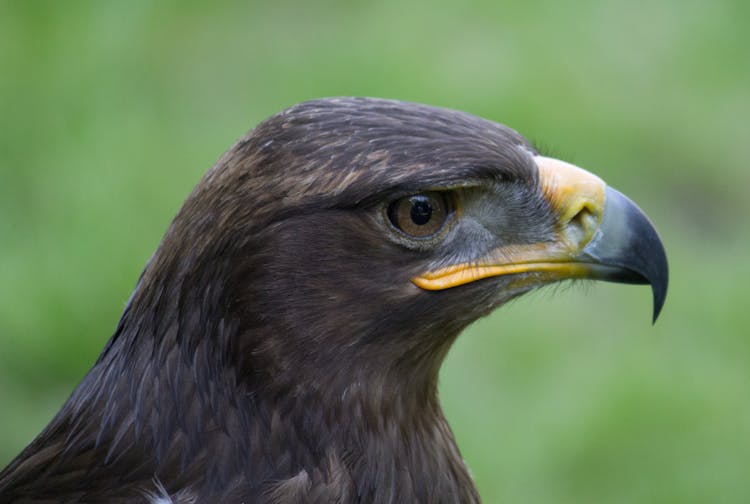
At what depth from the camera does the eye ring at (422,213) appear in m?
3.40

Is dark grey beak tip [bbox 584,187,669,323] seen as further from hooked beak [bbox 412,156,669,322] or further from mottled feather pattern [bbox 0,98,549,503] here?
mottled feather pattern [bbox 0,98,549,503]

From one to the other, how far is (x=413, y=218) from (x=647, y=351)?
3.47m

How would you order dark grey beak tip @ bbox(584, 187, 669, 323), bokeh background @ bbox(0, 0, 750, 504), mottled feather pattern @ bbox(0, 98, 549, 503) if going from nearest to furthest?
mottled feather pattern @ bbox(0, 98, 549, 503) → dark grey beak tip @ bbox(584, 187, 669, 323) → bokeh background @ bbox(0, 0, 750, 504)

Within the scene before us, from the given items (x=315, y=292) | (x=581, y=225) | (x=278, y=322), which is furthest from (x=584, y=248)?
(x=278, y=322)

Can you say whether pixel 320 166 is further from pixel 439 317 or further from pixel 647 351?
pixel 647 351

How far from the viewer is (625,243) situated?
3545 millimetres

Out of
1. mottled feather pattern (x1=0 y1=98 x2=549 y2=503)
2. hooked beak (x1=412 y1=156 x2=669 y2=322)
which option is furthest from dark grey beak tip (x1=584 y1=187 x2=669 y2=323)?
mottled feather pattern (x1=0 y1=98 x2=549 y2=503)

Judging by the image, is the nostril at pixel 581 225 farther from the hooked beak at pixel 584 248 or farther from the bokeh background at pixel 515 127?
the bokeh background at pixel 515 127

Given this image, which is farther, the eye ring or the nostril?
the nostril

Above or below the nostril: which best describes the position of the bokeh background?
below

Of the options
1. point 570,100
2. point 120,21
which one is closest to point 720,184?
point 570,100

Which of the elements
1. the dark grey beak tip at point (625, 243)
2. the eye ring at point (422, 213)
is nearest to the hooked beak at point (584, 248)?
the dark grey beak tip at point (625, 243)

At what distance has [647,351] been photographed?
21.7ft

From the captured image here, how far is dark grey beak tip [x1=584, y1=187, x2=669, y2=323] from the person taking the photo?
139 inches
